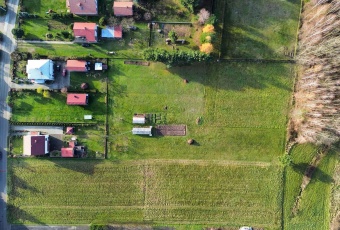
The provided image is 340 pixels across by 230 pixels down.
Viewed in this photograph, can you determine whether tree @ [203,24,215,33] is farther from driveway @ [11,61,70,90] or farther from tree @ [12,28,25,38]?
tree @ [12,28,25,38]

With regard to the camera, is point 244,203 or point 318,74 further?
point 244,203

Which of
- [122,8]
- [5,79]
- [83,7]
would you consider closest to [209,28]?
[122,8]

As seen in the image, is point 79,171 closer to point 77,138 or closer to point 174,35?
Answer: point 77,138

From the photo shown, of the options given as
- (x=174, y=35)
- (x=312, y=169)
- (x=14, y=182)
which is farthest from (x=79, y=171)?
(x=312, y=169)

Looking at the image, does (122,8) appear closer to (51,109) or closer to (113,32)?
(113,32)

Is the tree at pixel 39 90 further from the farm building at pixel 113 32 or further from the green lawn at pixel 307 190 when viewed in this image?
the green lawn at pixel 307 190

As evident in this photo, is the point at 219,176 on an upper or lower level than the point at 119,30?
lower
